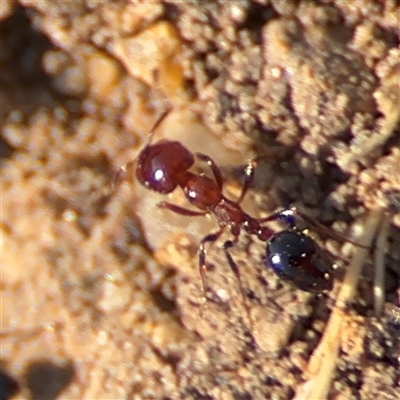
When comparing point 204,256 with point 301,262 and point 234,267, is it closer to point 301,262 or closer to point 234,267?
point 234,267

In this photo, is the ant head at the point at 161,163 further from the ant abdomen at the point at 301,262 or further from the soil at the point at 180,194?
the ant abdomen at the point at 301,262

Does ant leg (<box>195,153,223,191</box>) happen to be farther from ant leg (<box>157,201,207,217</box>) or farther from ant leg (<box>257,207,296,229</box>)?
ant leg (<box>257,207,296,229</box>)

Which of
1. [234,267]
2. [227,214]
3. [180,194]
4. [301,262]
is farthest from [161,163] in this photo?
[301,262]

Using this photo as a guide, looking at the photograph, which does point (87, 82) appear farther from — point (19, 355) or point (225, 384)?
point (225, 384)

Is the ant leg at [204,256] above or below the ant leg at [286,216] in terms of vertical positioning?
below

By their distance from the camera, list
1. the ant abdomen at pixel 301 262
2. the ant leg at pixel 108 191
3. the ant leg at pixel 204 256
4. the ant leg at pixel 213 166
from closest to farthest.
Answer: the ant abdomen at pixel 301 262 → the ant leg at pixel 204 256 → the ant leg at pixel 213 166 → the ant leg at pixel 108 191

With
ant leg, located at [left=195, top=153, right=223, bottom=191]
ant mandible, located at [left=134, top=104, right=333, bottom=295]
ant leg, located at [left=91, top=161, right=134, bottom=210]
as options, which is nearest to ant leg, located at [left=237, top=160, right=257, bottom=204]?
ant mandible, located at [left=134, top=104, right=333, bottom=295]

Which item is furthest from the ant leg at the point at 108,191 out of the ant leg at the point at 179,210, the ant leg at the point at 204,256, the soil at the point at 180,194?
the ant leg at the point at 204,256

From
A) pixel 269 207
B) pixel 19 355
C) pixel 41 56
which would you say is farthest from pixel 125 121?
pixel 19 355
